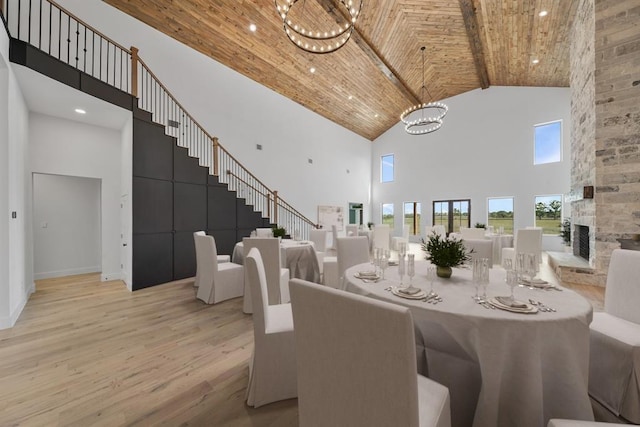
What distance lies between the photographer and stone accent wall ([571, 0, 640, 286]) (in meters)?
3.96

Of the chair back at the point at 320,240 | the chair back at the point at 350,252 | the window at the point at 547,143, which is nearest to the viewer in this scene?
the chair back at the point at 350,252

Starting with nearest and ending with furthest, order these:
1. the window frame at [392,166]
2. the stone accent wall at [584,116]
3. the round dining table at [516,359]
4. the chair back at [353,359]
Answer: the chair back at [353,359]
the round dining table at [516,359]
the stone accent wall at [584,116]
the window frame at [392,166]

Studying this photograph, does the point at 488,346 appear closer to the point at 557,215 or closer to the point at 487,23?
the point at 487,23

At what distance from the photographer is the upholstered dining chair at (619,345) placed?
4.96 feet

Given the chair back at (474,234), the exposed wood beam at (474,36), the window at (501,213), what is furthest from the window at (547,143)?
the chair back at (474,234)

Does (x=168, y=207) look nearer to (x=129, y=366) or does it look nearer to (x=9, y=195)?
(x=9, y=195)

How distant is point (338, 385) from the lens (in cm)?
94

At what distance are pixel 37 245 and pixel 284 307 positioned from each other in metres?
5.74

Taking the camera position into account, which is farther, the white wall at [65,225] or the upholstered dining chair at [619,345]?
the white wall at [65,225]

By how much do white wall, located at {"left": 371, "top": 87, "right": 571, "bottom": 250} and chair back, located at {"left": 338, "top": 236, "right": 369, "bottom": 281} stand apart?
8.67 metres

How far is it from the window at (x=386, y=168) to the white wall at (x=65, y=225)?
10865mm

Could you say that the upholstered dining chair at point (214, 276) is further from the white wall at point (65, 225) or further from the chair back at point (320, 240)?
the white wall at point (65, 225)

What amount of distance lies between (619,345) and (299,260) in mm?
3282

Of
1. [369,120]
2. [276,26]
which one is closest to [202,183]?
[276,26]
